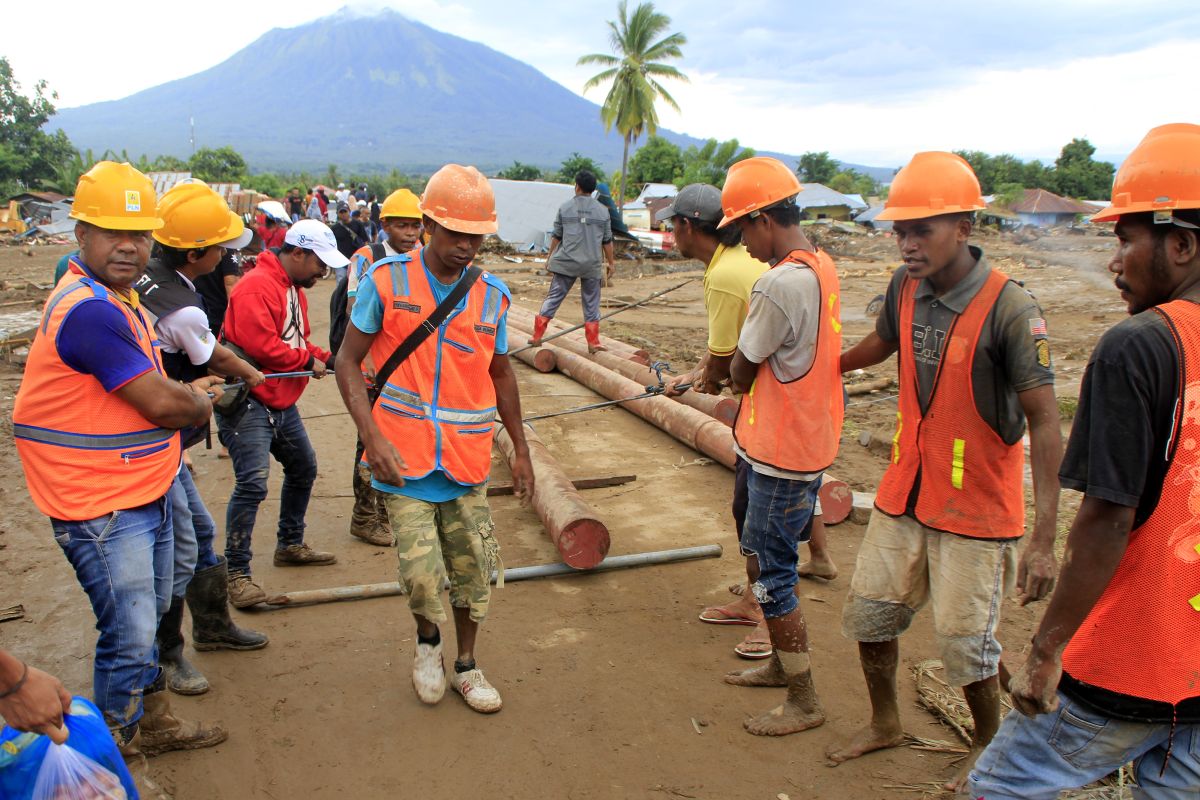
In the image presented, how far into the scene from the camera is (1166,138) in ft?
6.53

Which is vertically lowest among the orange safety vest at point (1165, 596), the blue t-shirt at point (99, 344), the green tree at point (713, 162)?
the orange safety vest at point (1165, 596)

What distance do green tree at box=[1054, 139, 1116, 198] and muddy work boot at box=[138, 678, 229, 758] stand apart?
57652 mm

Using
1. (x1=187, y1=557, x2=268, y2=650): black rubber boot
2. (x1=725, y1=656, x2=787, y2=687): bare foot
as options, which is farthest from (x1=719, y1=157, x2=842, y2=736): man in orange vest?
(x1=187, y1=557, x2=268, y2=650): black rubber boot

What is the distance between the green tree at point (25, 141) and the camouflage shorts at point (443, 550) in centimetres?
4429

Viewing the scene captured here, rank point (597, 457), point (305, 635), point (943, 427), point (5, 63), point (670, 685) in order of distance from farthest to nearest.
→ point (5, 63)
point (597, 457)
point (305, 635)
point (670, 685)
point (943, 427)

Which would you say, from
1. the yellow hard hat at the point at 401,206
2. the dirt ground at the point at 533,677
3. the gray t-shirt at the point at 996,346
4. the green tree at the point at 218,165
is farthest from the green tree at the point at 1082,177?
the gray t-shirt at the point at 996,346

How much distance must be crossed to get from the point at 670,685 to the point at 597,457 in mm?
3615

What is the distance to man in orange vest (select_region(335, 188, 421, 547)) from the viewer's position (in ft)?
18.0

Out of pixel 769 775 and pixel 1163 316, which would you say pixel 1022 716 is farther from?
pixel 769 775

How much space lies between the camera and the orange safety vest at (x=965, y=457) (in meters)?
2.76

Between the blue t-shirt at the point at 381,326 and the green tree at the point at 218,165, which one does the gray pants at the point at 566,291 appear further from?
the green tree at the point at 218,165

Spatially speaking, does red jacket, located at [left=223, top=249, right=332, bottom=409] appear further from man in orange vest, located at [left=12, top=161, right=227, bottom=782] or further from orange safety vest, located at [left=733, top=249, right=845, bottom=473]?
orange safety vest, located at [left=733, top=249, right=845, bottom=473]

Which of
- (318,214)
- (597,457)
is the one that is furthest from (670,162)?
(597,457)

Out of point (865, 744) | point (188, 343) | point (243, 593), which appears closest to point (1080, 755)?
point (865, 744)
